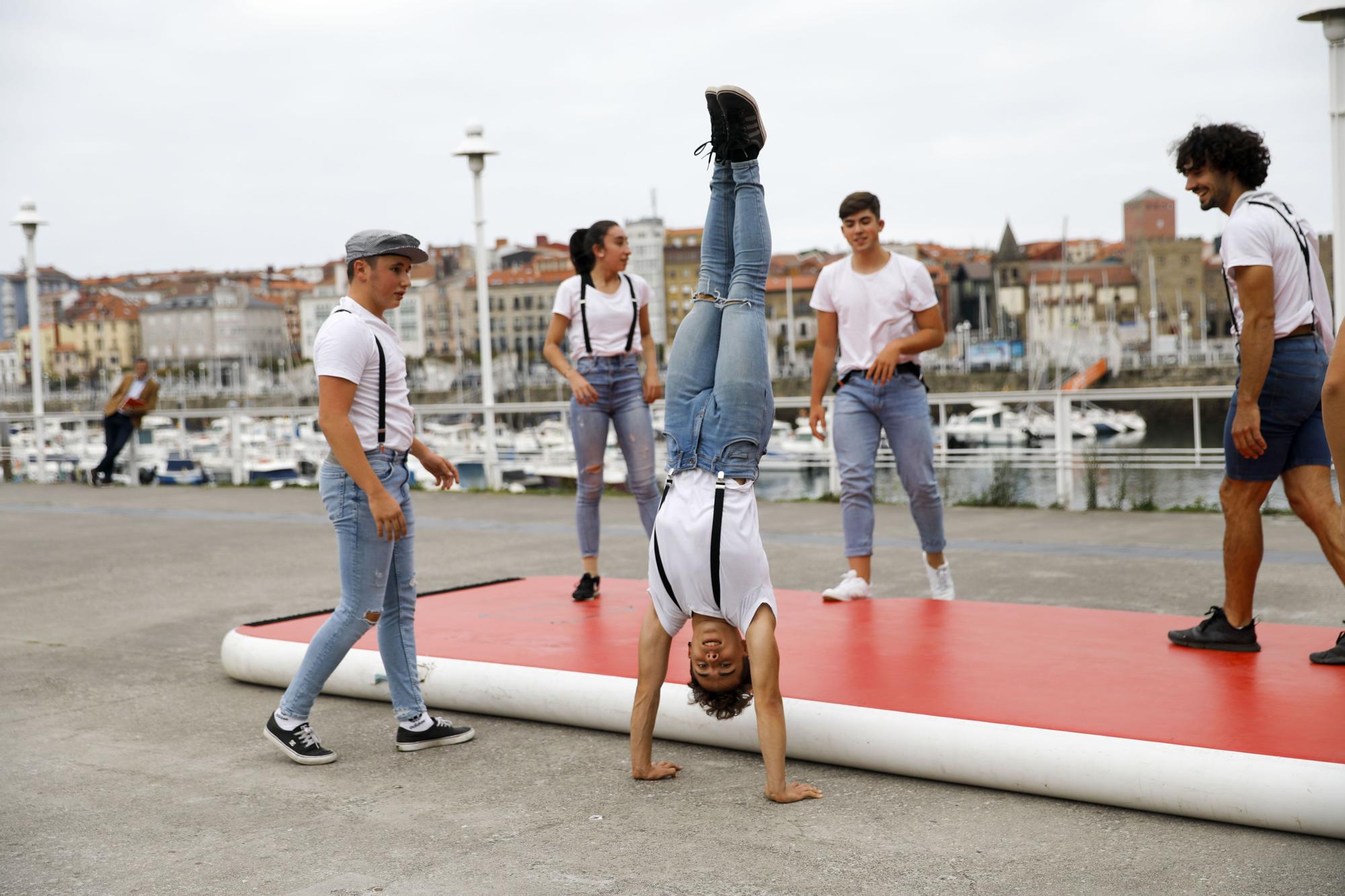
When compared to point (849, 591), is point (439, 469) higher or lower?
higher

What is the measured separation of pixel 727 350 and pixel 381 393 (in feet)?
3.79

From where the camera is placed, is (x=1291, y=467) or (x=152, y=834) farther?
(x=1291, y=467)

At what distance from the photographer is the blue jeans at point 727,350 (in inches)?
158

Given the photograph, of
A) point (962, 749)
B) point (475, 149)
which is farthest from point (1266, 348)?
point (475, 149)

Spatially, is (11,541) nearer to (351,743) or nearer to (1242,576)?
(351,743)

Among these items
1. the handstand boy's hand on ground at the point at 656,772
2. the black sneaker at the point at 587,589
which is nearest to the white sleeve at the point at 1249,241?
the handstand boy's hand on ground at the point at 656,772

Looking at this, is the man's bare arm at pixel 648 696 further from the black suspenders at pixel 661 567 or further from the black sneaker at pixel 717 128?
the black sneaker at pixel 717 128

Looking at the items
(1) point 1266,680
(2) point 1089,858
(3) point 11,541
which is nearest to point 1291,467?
(1) point 1266,680

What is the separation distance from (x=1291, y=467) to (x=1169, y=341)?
4868 inches

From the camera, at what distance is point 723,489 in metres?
3.91

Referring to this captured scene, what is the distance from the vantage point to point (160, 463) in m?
53.9

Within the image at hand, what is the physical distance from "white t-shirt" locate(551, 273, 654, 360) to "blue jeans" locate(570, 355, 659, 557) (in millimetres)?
61

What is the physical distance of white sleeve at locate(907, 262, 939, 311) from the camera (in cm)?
618

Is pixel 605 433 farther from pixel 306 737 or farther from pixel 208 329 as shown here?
pixel 208 329
